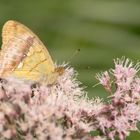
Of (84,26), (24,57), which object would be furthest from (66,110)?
(84,26)

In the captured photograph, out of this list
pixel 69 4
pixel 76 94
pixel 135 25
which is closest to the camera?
pixel 76 94

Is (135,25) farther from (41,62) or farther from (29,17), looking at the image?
(41,62)

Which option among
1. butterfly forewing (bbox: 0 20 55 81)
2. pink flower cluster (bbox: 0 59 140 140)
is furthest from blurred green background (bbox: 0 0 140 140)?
pink flower cluster (bbox: 0 59 140 140)

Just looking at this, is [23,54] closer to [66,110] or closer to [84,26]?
[66,110]

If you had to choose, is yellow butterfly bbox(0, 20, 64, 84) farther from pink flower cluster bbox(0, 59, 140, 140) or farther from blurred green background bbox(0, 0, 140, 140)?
blurred green background bbox(0, 0, 140, 140)

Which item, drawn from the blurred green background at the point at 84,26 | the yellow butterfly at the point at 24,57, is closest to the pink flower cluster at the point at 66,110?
the yellow butterfly at the point at 24,57

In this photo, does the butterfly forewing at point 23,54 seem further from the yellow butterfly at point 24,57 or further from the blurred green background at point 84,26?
the blurred green background at point 84,26

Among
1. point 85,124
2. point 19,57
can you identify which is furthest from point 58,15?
point 85,124
